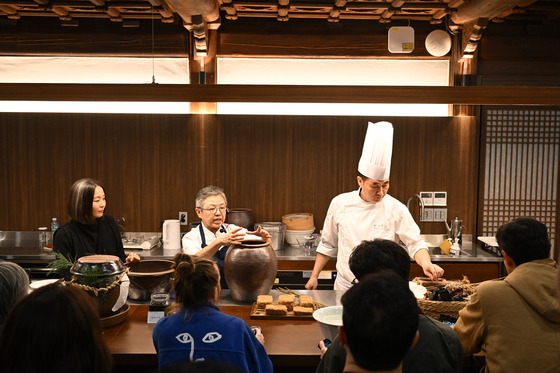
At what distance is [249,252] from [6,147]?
11.7 feet

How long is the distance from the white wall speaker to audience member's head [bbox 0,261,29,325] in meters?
4.12

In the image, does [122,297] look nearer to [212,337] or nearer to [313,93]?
[212,337]

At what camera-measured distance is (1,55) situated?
5.20 meters

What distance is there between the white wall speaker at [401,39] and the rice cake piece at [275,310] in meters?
3.18

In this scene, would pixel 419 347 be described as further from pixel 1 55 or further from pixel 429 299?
pixel 1 55

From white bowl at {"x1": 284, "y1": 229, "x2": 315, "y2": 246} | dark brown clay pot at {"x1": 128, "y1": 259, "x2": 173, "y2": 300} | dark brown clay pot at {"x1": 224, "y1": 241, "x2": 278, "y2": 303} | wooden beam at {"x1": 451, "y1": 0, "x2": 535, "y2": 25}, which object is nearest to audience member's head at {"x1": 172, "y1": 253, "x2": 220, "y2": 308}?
dark brown clay pot at {"x1": 224, "y1": 241, "x2": 278, "y2": 303}

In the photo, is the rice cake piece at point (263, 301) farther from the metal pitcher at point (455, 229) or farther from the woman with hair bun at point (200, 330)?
the metal pitcher at point (455, 229)

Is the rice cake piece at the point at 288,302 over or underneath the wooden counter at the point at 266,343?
over

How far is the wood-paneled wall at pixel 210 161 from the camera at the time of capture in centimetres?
525

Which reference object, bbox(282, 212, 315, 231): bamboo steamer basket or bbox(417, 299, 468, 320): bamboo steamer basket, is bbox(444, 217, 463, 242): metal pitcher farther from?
bbox(417, 299, 468, 320): bamboo steamer basket

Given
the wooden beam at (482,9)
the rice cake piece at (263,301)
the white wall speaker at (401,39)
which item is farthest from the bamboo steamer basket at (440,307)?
the white wall speaker at (401,39)

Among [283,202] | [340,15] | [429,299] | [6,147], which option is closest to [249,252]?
[429,299]

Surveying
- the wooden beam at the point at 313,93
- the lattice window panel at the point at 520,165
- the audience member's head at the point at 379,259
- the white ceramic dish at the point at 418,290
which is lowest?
the white ceramic dish at the point at 418,290

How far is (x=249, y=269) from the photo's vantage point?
9.61 feet
